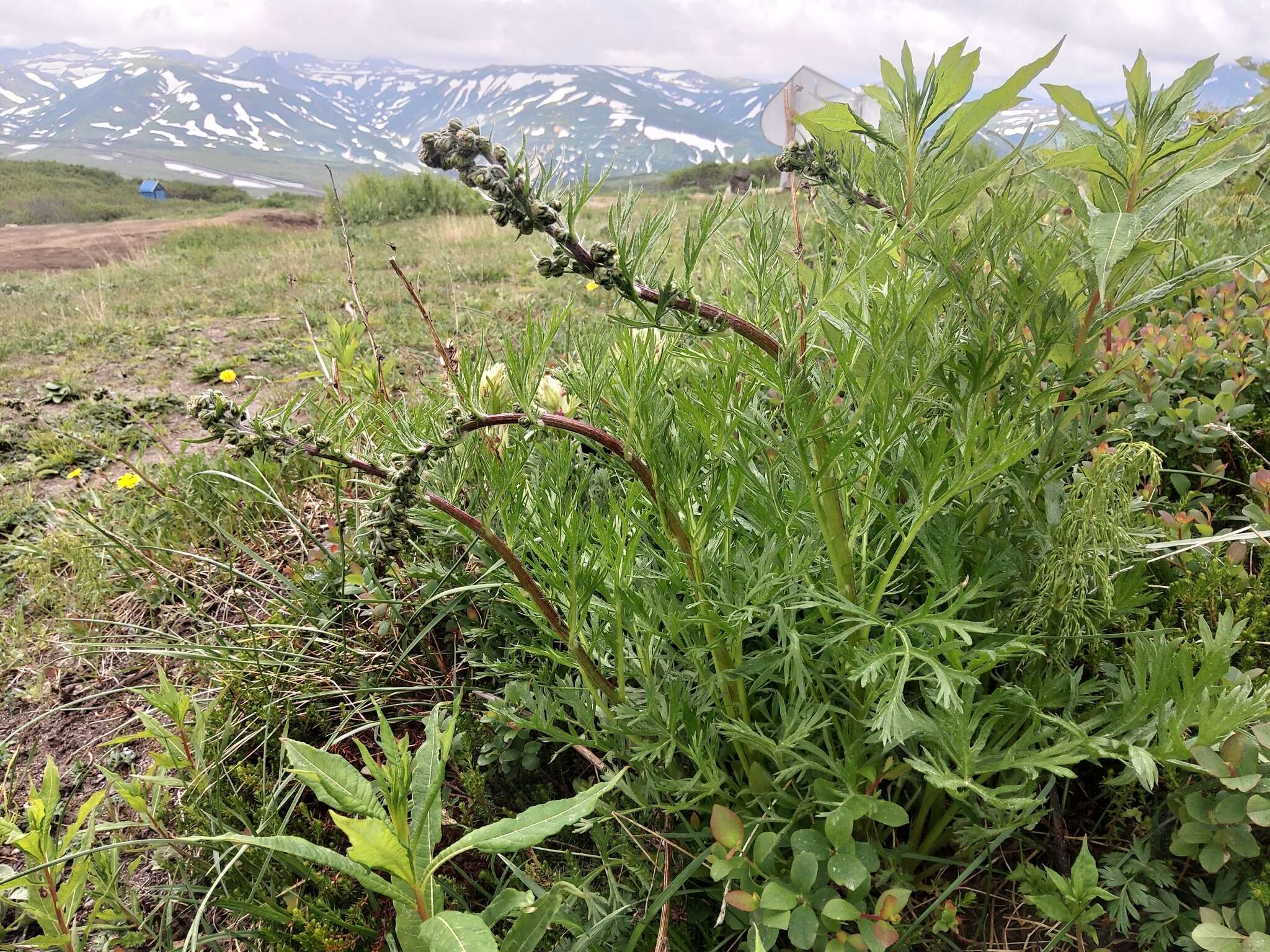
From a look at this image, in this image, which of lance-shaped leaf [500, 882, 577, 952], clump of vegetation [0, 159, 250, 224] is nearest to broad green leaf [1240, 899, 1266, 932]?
lance-shaped leaf [500, 882, 577, 952]

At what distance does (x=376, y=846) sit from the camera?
89 cm

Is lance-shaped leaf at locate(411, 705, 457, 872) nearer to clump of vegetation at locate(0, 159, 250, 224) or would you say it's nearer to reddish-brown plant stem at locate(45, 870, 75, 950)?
reddish-brown plant stem at locate(45, 870, 75, 950)

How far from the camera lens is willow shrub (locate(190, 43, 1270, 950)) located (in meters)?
0.94

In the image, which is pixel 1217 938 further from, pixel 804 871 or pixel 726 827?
pixel 726 827

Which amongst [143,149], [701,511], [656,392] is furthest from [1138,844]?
[143,149]

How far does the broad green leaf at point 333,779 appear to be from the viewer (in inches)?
38.8

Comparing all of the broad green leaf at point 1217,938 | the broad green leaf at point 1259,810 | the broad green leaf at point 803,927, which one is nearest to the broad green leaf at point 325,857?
the broad green leaf at point 803,927

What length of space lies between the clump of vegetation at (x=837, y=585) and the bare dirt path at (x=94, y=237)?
14.2 metres

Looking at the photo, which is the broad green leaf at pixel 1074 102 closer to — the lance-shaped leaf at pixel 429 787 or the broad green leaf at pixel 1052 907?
the broad green leaf at pixel 1052 907

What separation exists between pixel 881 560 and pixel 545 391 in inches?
29.3

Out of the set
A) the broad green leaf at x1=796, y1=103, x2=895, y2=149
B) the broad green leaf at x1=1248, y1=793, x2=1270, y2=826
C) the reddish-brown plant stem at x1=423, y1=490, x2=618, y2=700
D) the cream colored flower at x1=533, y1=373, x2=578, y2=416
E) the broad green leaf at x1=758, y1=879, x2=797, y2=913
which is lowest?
the broad green leaf at x1=758, y1=879, x2=797, y2=913

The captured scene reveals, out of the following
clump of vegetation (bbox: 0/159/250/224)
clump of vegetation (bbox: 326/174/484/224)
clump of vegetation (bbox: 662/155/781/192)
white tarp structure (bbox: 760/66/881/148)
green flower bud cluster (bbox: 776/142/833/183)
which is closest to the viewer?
green flower bud cluster (bbox: 776/142/833/183)

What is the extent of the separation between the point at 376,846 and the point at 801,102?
152 inches

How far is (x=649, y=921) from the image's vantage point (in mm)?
1257
